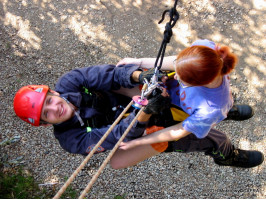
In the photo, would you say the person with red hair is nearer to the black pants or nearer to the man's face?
the black pants

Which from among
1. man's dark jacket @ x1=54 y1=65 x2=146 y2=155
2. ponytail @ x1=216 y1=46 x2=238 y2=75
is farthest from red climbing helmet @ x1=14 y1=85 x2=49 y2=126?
ponytail @ x1=216 y1=46 x2=238 y2=75

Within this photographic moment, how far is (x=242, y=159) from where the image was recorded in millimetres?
2844

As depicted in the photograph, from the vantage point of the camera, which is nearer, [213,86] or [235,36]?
[213,86]

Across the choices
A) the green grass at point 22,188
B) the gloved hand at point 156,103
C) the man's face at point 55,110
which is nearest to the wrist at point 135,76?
the gloved hand at point 156,103

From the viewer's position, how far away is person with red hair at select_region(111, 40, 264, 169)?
5.11 ft

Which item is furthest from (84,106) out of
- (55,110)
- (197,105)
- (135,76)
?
(197,105)

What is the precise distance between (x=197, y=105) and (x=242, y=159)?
1.51 meters

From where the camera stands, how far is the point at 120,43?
3.78m

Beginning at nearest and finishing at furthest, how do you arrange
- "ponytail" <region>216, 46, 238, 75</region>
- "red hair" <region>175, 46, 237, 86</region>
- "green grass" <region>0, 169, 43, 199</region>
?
1. "red hair" <region>175, 46, 237, 86</region>
2. "ponytail" <region>216, 46, 238, 75</region>
3. "green grass" <region>0, 169, 43, 199</region>

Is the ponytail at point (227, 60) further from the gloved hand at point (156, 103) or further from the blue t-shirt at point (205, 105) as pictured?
the gloved hand at point (156, 103)

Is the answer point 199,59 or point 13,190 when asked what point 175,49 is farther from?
point 13,190

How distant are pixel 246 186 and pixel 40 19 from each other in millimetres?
4203

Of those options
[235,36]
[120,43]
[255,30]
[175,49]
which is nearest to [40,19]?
[120,43]

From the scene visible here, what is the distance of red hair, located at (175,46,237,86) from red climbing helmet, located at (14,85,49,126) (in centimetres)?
122
